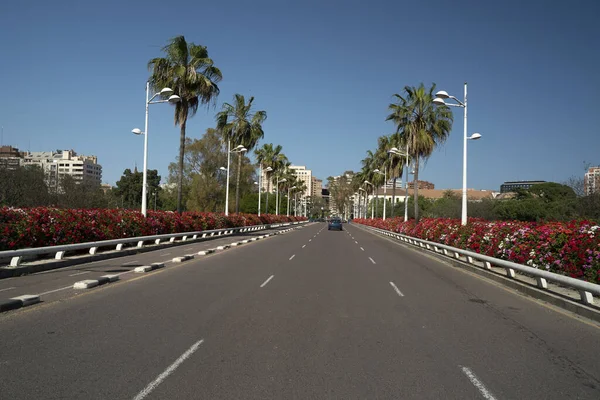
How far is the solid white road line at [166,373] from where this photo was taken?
466 centimetres

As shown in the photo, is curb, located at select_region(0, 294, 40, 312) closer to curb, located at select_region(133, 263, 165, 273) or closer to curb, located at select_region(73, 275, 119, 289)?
curb, located at select_region(73, 275, 119, 289)

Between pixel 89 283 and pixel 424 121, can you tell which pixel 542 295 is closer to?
pixel 89 283

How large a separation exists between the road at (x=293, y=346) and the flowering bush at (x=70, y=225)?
6.67 meters

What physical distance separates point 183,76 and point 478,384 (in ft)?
100

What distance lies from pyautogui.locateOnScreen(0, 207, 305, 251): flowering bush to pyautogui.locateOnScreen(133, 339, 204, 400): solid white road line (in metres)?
11.6

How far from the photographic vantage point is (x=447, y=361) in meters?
5.94

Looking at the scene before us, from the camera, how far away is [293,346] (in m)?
6.50

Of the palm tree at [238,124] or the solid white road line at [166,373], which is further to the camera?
the palm tree at [238,124]

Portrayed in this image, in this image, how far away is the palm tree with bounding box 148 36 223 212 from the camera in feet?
105

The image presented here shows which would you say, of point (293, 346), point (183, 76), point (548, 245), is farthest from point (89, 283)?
point (183, 76)

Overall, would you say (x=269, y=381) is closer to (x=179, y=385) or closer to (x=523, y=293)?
(x=179, y=385)

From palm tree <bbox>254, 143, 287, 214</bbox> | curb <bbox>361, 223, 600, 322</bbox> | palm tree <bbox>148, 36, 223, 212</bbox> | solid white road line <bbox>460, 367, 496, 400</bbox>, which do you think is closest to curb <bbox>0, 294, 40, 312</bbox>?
solid white road line <bbox>460, 367, 496, 400</bbox>

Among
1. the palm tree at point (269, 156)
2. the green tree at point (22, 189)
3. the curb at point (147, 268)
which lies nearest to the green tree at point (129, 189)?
the palm tree at point (269, 156)

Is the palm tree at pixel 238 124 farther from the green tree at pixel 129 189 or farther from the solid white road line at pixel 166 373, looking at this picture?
the green tree at pixel 129 189
